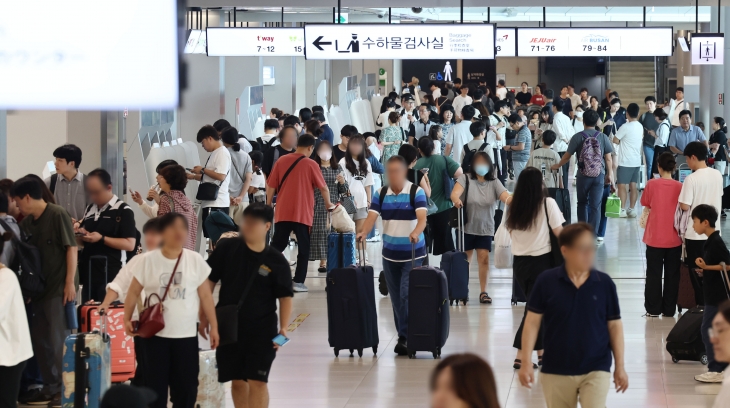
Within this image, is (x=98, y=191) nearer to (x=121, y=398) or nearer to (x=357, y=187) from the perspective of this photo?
(x=121, y=398)

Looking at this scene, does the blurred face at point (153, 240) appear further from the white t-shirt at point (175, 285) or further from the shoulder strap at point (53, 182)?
the shoulder strap at point (53, 182)

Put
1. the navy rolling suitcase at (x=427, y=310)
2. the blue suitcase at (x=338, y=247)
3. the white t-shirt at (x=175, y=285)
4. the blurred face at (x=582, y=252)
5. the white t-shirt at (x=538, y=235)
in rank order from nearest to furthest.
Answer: the blurred face at (x=582, y=252) < the white t-shirt at (x=175, y=285) < the white t-shirt at (x=538, y=235) < the navy rolling suitcase at (x=427, y=310) < the blue suitcase at (x=338, y=247)

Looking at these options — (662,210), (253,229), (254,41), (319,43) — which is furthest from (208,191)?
(253,229)

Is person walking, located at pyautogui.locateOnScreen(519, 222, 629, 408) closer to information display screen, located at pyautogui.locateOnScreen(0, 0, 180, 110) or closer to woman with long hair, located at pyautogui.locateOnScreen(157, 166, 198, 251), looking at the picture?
information display screen, located at pyautogui.locateOnScreen(0, 0, 180, 110)

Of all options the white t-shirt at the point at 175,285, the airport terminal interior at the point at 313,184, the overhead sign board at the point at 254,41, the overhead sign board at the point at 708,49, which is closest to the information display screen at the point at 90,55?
the airport terminal interior at the point at 313,184

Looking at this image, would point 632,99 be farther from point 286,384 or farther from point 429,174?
point 286,384

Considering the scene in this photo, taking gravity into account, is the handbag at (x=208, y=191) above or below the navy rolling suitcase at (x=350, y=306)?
above

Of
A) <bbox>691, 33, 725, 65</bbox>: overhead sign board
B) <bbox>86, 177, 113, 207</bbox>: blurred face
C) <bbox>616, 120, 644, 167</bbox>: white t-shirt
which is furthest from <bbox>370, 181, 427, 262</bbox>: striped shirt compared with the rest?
<bbox>616, 120, 644, 167</bbox>: white t-shirt

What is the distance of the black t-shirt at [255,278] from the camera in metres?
5.50

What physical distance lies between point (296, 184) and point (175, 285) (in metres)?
4.68

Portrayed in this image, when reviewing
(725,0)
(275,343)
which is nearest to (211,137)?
(275,343)

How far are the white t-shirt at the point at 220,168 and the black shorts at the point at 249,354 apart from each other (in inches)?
202

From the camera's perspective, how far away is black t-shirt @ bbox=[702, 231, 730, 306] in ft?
22.8

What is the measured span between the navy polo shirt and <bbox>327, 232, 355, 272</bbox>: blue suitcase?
5665 millimetres
